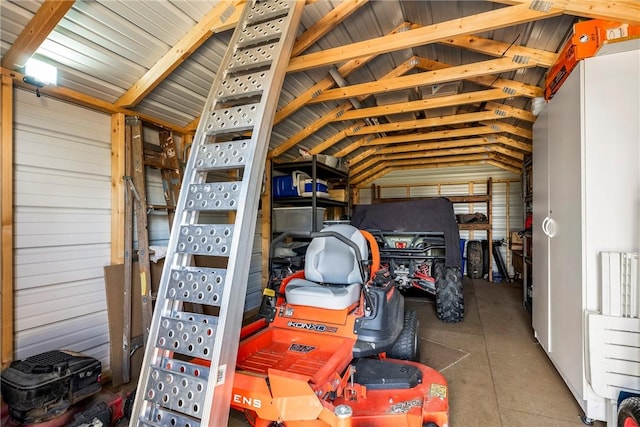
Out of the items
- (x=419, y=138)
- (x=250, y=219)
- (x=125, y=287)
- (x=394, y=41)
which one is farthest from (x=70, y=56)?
(x=419, y=138)

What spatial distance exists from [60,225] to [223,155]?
6.12 feet

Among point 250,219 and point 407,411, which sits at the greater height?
point 250,219

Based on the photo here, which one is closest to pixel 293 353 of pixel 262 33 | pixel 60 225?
pixel 60 225

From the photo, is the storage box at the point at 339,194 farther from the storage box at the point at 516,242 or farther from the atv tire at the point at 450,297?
the storage box at the point at 516,242

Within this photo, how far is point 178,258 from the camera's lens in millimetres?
1556

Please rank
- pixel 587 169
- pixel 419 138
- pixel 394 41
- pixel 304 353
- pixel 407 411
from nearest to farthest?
pixel 407 411
pixel 587 169
pixel 304 353
pixel 394 41
pixel 419 138

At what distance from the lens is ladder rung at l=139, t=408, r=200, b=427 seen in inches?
48.2

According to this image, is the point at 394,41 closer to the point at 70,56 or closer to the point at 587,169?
the point at 587,169

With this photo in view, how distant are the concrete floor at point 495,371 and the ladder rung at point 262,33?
267cm

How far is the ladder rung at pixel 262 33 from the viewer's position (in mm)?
1989

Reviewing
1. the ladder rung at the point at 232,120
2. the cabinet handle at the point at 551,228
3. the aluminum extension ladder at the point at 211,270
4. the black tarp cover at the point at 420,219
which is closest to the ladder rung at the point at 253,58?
the aluminum extension ladder at the point at 211,270

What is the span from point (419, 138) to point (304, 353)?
4.66m

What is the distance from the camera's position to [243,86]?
1.83 metres

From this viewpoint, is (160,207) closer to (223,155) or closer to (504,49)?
(223,155)
